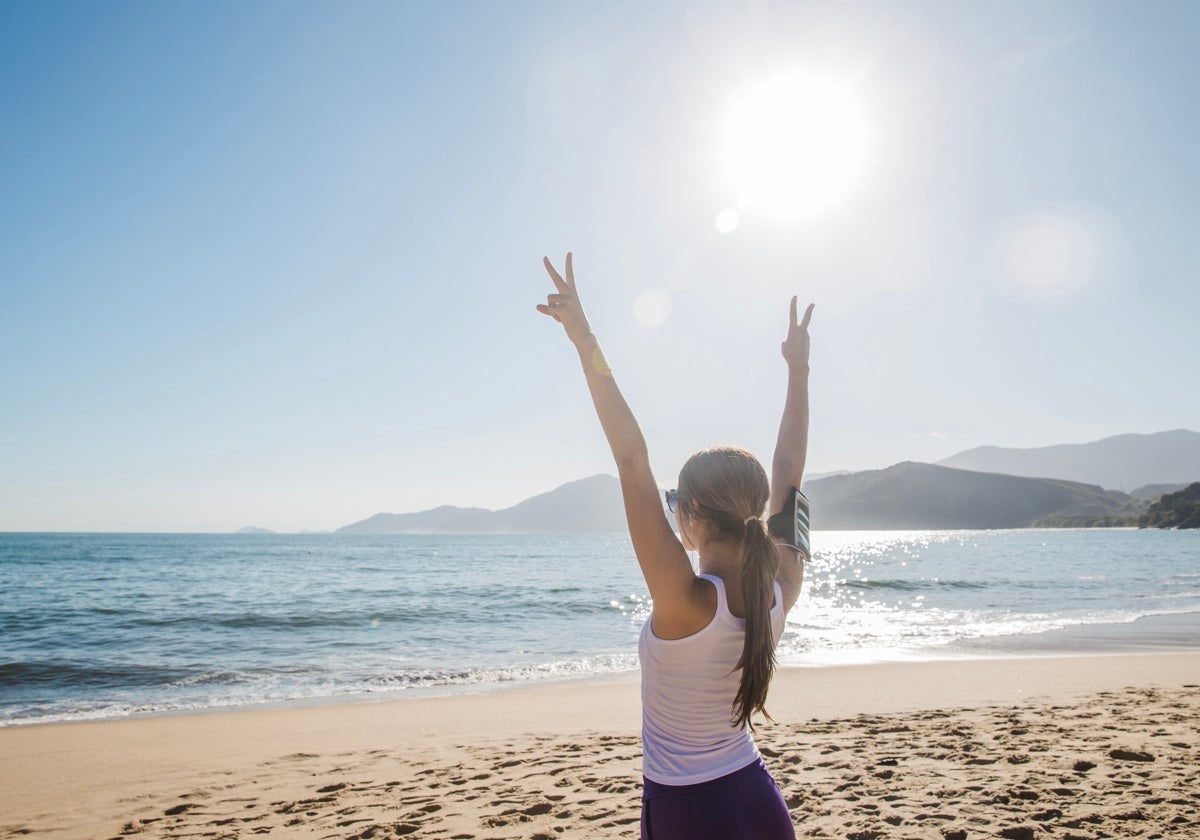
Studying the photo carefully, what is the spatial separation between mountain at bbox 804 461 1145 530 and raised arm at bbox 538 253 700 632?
141402 mm

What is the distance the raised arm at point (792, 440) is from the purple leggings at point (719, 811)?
0.49 m

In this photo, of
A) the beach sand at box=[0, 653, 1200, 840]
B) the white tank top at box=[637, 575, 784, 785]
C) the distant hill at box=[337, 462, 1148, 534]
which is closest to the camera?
the white tank top at box=[637, 575, 784, 785]

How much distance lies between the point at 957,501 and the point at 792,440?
15898cm

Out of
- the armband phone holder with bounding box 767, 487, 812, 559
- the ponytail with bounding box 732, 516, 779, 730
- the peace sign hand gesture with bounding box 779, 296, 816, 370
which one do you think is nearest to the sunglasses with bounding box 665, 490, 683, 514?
the ponytail with bounding box 732, 516, 779, 730

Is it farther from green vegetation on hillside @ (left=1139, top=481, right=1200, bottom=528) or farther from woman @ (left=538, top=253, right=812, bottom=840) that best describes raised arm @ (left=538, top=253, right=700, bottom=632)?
green vegetation on hillside @ (left=1139, top=481, right=1200, bottom=528)

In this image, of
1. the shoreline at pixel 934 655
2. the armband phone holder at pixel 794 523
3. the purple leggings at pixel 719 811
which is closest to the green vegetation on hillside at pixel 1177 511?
the shoreline at pixel 934 655

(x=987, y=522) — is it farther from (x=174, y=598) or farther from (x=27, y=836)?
(x=27, y=836)

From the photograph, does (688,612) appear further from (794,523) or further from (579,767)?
(579,767)

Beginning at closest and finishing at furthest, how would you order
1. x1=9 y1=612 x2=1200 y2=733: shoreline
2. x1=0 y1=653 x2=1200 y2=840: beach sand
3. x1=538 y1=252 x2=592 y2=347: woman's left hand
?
x1=538 y1=252 x2=592 y2=347: woman's left hand < x1=0 y1=653 x2=1200 y2=840: beach sand < x1=9 y1=612 x2=1200 y2=733: shoreline

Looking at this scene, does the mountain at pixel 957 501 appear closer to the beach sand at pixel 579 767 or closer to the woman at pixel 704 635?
the beach sand at pixel 579 767

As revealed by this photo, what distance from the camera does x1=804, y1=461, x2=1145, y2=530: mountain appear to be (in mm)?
134438

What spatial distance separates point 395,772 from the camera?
705cm

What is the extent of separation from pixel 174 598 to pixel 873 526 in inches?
5876

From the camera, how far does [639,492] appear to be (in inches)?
63.2
